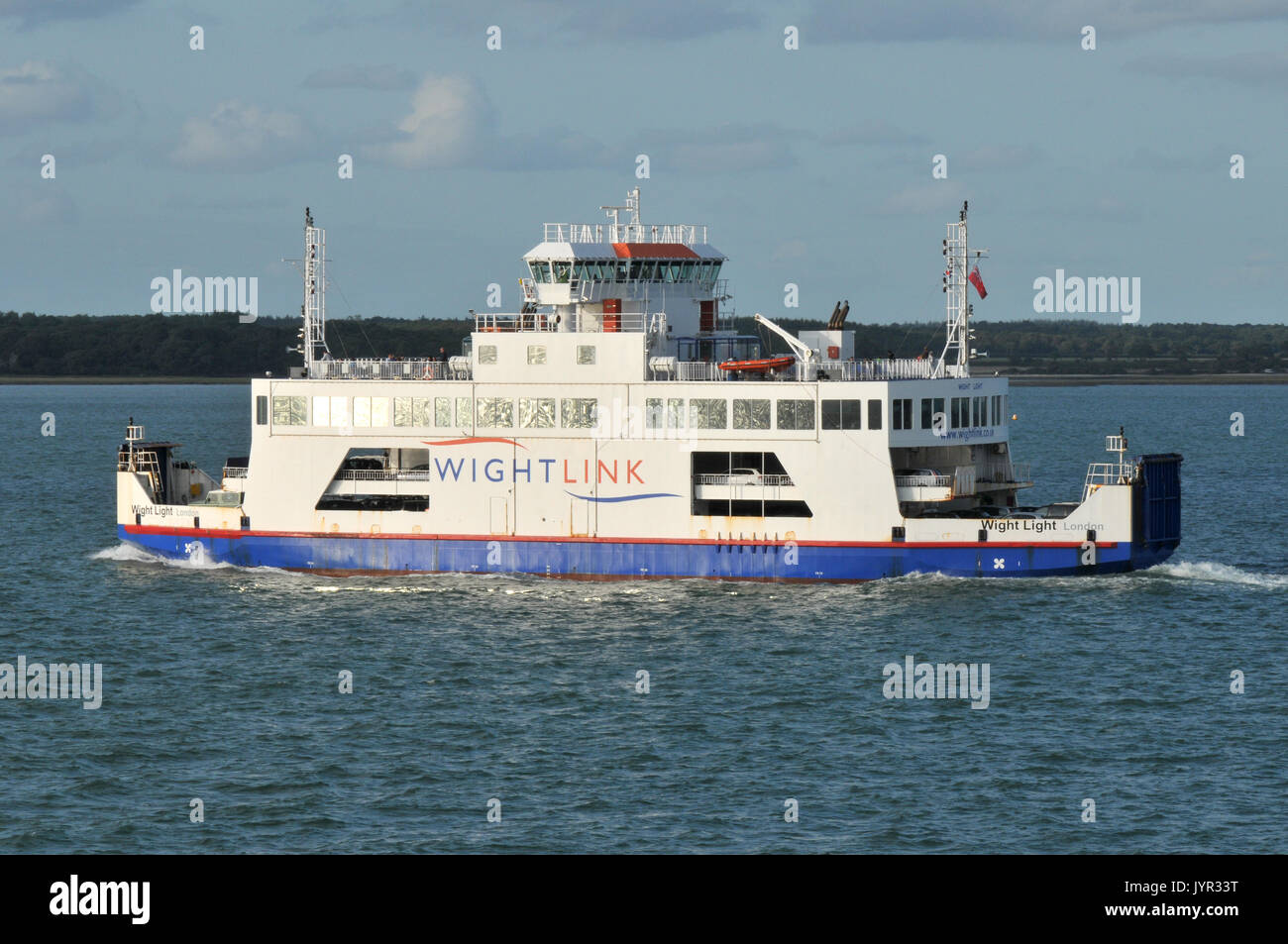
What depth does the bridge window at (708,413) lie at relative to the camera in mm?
44781

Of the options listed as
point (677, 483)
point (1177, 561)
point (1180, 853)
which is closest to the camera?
point (1180, 853)

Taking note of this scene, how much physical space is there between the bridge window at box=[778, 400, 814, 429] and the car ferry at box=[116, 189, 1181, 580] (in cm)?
6

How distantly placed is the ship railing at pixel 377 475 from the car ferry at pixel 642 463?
0.22 ft

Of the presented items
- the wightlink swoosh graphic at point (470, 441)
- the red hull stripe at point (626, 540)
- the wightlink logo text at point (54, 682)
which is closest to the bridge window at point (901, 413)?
the red hull stripe at point (626, 540)

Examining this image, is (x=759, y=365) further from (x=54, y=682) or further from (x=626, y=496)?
(x=54, y=682)

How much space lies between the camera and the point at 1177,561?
49.1 m

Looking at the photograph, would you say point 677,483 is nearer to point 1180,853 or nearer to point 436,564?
point 436,564

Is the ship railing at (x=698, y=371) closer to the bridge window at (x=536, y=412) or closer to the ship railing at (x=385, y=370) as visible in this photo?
the bridge window at (x=536, y=412)

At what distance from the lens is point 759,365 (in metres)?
45.7

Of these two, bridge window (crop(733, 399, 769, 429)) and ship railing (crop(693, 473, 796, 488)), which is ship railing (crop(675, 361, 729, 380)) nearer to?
bridge window (crop(733, 399, 769, 429))

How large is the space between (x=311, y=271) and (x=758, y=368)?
13.8 meters

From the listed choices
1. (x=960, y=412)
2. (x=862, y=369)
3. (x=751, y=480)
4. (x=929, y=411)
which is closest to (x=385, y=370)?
(x=751, y=480)
